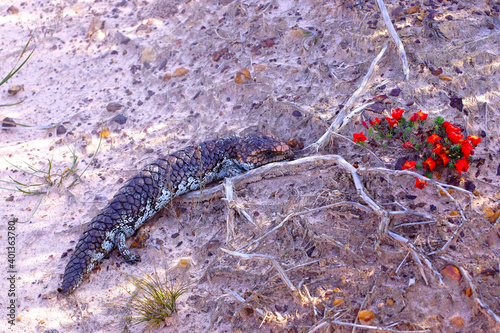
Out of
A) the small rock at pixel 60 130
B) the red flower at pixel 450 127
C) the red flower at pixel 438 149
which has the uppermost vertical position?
the red flower at pixel 450 127

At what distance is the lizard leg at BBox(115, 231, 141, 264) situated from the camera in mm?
3623

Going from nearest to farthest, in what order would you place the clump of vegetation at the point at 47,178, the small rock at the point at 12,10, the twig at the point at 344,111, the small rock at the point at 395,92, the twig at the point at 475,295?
the twig at the point at 475,295
the twig at the point at 344,111
the small rock at the point at 395,92
the clump of vegetation at the point at 47,178
the small rock at the point at 12,10

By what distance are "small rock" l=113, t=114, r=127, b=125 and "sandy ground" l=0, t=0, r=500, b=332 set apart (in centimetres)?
3

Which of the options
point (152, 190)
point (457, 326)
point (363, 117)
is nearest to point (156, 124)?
point (152, 190)

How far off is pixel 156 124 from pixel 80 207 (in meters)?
1.49

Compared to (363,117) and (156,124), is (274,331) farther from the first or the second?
(156,124)

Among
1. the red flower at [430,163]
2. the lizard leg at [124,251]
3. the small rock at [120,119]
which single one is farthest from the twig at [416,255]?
the small rock at [120,119]

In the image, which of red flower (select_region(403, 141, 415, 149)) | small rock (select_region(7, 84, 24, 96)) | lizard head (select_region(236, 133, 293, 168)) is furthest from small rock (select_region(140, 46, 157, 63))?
red flower (select_region(403, 141, 415, 149))

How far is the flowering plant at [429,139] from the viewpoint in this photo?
10.3 feet

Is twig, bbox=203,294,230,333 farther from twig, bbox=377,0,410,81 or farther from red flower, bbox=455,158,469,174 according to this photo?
twig, bbox=377,0,410,81

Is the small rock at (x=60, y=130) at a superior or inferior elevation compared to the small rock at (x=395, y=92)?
inferior

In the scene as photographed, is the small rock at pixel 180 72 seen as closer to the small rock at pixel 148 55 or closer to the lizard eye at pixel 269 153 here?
the small rock at pixel 148 55

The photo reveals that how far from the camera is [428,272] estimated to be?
270cm

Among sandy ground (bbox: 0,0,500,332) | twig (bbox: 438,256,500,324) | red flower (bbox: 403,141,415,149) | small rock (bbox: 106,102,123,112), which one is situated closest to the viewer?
twig (bbox: 438,256,500,324)
